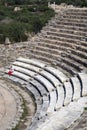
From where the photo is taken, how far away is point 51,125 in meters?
13.5

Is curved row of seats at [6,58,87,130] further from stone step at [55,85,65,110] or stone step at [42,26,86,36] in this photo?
stone step at [42,26,86,36]

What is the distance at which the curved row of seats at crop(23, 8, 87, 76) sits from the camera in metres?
21.3

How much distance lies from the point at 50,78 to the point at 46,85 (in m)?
0.78

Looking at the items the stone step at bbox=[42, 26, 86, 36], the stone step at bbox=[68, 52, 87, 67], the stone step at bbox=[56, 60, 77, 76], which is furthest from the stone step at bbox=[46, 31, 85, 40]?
the stone step at bbox=[56, 60, 77, 76]

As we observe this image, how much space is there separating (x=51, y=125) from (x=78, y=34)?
459 inches

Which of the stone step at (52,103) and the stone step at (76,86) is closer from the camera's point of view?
the stone step at (52,103)

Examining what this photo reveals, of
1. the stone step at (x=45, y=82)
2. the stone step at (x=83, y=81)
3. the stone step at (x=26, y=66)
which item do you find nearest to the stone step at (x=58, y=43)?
the stone step at (x=26, y=66)

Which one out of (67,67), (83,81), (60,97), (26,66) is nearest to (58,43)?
(26,66)

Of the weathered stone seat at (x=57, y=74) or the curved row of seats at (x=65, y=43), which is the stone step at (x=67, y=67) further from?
the weathered stone seat at (x=57, y=74)

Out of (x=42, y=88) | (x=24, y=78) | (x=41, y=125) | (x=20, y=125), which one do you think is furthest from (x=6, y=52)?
(x=41, y=125)

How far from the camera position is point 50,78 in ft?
66.8

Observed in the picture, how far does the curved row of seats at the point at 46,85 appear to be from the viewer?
632 inches

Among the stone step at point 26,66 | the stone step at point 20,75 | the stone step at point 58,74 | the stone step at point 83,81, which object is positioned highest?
the stone step at point 83,81

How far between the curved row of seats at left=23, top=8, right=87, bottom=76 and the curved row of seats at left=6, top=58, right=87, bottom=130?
2.30ft
